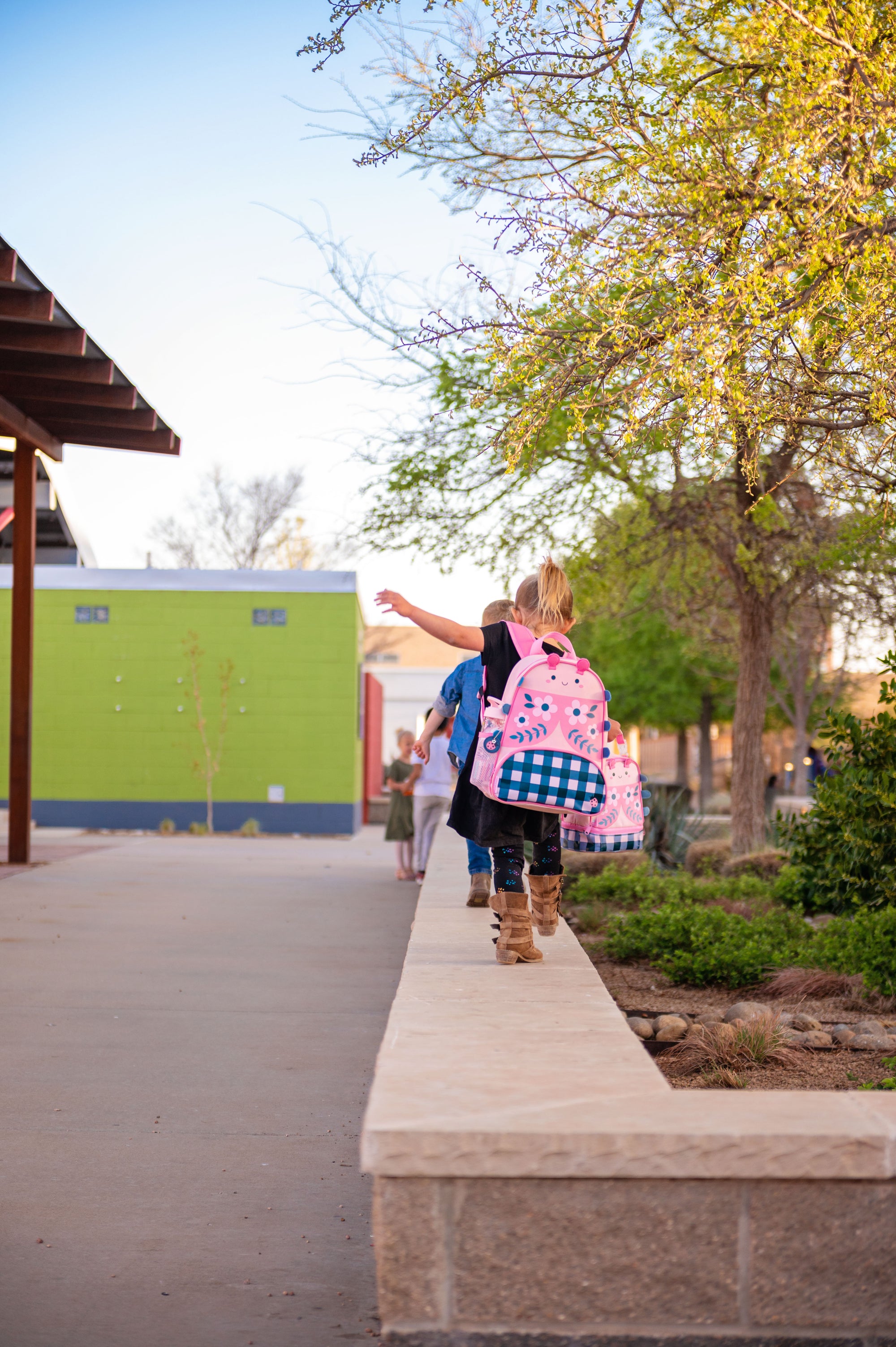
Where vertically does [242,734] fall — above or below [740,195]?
below

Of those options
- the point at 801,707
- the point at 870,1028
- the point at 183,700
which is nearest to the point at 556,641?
the point at 870,1028

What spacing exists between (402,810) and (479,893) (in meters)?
6.03

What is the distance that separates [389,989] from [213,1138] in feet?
9.29

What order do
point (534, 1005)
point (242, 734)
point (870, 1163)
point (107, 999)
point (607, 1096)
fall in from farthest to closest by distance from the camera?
1. point (242, 734)
2. point (107, 999)
3. point (534, 1005)
4. point (607, 1096)
5. point (870, 1163)

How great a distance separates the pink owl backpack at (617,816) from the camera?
14.4ft

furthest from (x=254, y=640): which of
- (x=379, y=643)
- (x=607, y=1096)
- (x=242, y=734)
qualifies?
(x=379, y=643)

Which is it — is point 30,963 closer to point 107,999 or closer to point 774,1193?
point 107,999

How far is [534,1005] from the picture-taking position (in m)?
3.93

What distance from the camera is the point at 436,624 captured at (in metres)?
4.32

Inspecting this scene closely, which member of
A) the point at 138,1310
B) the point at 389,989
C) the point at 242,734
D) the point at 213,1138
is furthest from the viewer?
the point at 242,734

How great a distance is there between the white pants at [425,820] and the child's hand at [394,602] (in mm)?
7286

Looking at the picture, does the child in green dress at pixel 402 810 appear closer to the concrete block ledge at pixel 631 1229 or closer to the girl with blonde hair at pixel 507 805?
the girl with blonde hair at pixel 507 805

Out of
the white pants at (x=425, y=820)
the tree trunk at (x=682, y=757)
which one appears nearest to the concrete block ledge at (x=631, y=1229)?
the white pants at (x=425, y=820)

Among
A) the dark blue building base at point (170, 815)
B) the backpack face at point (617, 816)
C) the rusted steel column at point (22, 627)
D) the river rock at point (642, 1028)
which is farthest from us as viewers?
the dark blue building base at point (170, 815)
